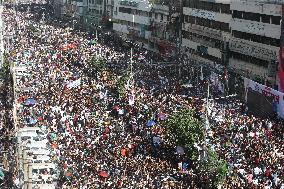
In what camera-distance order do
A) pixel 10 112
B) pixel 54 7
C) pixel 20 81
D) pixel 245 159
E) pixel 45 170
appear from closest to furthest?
1. pixel 45 170
2. pixel 245 159
3. pixel 10 112
4. pixel 20 81
5. pixel 54 7

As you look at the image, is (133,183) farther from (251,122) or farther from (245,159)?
(251,122)

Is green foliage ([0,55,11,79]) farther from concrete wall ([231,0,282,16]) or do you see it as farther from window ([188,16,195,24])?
concrete wall ([231,0,282,16])

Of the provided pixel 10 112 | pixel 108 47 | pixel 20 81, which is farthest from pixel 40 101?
pixel 108 47

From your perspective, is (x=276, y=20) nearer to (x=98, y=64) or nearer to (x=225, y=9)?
(x=225, y=9)

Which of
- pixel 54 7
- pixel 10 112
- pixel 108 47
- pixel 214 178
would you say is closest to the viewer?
pixel 214 178

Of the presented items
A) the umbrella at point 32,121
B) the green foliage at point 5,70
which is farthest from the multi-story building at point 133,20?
the umbrella at point 32,121

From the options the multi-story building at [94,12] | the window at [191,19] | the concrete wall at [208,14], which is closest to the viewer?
the concrete wall at [208,14]

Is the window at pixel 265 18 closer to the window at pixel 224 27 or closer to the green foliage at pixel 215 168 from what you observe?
the window at pixel 224 27

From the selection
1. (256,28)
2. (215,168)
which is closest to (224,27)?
(256,28)
